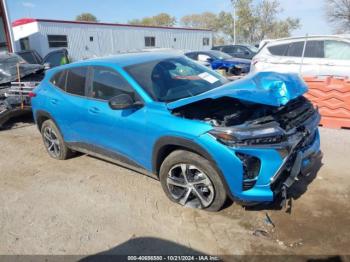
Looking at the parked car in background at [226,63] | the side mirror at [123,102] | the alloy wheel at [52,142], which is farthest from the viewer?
the parked car in background at [226,63]

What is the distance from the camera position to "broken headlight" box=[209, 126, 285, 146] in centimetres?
310

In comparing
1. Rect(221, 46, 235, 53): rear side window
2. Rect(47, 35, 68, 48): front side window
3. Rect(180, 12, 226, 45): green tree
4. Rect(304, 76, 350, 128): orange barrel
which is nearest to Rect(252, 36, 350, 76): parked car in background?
Rect(304, 76, 350, 128): orange barrel

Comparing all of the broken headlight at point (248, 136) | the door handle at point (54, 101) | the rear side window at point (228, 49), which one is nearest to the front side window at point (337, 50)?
the broken headlight at point (248, 136)

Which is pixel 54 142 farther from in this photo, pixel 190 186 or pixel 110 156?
pixel 190 186

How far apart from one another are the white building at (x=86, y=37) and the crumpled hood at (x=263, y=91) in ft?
55.5

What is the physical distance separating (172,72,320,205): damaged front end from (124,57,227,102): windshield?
0.51m

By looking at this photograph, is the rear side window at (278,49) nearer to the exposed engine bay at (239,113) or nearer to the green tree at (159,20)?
the exposed engine bay at (239,113)

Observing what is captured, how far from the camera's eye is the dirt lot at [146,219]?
321 centimetres

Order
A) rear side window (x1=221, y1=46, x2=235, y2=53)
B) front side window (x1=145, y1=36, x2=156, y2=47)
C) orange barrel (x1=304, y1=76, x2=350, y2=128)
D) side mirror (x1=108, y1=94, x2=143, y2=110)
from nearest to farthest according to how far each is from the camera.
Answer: side mirror (x1=108, y1=94, x2=143, y2=110), orange barrel (x1=304, y1=76, x2=350, y2=128), rear side window (x1=221, y1=46, x2=235, y2=53), front side window (x1=145, y1=36, x2=156, y2=47)

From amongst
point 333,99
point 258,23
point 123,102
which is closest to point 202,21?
point 258,23

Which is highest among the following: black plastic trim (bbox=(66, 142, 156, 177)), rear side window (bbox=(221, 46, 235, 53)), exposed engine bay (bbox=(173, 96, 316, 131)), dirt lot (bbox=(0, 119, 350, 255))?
exposed engine bay (bbox=(173, 96, 316, 131))

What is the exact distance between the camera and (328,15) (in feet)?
130

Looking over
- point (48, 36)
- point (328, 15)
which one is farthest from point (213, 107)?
point (328, 15)

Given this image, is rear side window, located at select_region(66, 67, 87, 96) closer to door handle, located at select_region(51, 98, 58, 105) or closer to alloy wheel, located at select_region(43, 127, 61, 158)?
door handle, located at select_region(51, 98, 58, 105)
